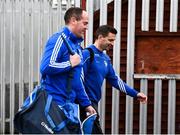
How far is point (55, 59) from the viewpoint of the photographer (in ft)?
14.8

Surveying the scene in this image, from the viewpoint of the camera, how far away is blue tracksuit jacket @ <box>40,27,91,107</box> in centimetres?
451

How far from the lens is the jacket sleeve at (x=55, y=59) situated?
450cm

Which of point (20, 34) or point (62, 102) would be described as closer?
point (62, 102)

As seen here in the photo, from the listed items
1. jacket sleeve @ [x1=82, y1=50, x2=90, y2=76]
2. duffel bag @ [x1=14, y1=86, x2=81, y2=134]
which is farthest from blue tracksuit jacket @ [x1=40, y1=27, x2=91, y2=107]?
jacket sleeve @ [x1=82, y1=50, x2=90, y2=76]

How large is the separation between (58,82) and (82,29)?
589mm

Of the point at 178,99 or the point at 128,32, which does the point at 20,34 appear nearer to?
the point at 128,32

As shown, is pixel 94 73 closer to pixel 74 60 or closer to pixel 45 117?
pixel 74 60

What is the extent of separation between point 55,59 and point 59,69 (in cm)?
10

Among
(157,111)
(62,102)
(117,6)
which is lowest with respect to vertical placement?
(157,111)

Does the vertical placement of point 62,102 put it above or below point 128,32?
below

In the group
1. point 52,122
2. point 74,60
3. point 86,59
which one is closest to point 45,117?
point 52,122

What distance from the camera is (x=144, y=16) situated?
7.45 m

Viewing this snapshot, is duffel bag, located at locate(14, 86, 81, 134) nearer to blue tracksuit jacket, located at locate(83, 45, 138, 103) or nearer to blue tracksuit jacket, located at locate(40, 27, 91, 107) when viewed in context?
blue tracksuit jacket, located at locate(40, 27, 91, 107)

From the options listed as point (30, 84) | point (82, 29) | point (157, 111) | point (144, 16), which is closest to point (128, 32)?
point (144, 16)
